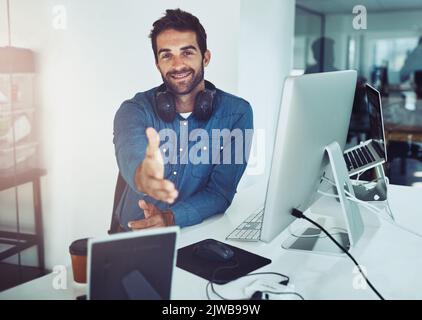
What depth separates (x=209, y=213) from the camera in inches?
75.6

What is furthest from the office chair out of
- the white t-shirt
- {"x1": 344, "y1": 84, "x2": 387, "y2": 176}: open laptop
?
{"x1": 344, "y1": 84, "x2": 387, "y2": 176}: open laptop

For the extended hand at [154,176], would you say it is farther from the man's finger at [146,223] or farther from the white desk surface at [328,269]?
the white desk surface at [328,269]

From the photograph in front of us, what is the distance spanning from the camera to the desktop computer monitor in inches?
47.8

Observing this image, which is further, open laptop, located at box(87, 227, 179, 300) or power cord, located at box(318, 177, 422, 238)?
power cord, located at box(318, 177, 422, 238)

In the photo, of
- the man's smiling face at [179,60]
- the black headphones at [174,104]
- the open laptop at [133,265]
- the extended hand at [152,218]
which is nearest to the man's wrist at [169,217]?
the extended hand at [152,218]

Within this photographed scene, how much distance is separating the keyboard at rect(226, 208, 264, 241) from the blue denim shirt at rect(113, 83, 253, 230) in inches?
8.1

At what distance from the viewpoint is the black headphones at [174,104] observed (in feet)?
6.28

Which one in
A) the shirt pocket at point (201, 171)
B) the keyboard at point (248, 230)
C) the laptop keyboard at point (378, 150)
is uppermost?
the laptop keyboard at point (378, 150)

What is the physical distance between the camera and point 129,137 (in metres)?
1.90

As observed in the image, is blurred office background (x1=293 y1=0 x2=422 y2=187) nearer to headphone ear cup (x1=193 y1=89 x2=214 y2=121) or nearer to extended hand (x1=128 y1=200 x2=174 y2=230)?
headphone ear cup (x1=193 y1=89 x2=214 y2=121)

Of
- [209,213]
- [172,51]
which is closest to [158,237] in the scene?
[209,213]

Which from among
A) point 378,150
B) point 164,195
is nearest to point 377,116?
point 378,150

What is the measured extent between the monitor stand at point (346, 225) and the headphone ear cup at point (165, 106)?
0.69m

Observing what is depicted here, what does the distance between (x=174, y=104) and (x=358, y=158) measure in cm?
79
